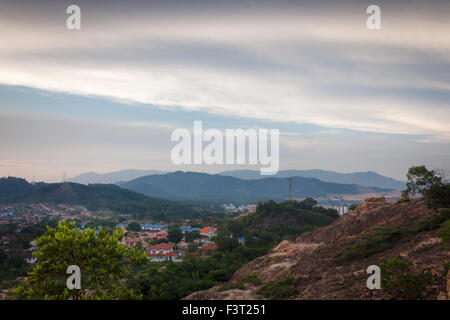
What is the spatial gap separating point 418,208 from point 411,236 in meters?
6.16

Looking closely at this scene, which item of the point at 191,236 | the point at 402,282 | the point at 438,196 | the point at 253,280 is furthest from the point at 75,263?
the point at 191,236

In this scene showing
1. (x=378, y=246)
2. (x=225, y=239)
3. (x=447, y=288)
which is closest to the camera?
(x=447, y=288)

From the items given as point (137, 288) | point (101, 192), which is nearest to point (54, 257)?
point (137, 288)

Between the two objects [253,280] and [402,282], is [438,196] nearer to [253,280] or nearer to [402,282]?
[402,282]

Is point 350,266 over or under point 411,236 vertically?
under

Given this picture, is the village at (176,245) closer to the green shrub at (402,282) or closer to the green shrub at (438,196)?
the green shrub at (438,196)

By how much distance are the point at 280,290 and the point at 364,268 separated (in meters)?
3.65

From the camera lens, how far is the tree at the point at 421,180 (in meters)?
19.2

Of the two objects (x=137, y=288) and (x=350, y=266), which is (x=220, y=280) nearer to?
(x=137, y=288)

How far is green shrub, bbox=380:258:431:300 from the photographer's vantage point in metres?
9.05

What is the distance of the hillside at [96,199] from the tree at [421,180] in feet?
314

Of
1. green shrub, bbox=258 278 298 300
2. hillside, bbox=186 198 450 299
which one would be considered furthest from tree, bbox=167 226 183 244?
green shrub, bbox=258 278 298 300

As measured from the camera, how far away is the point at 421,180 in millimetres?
20156

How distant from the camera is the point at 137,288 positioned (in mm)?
18781
